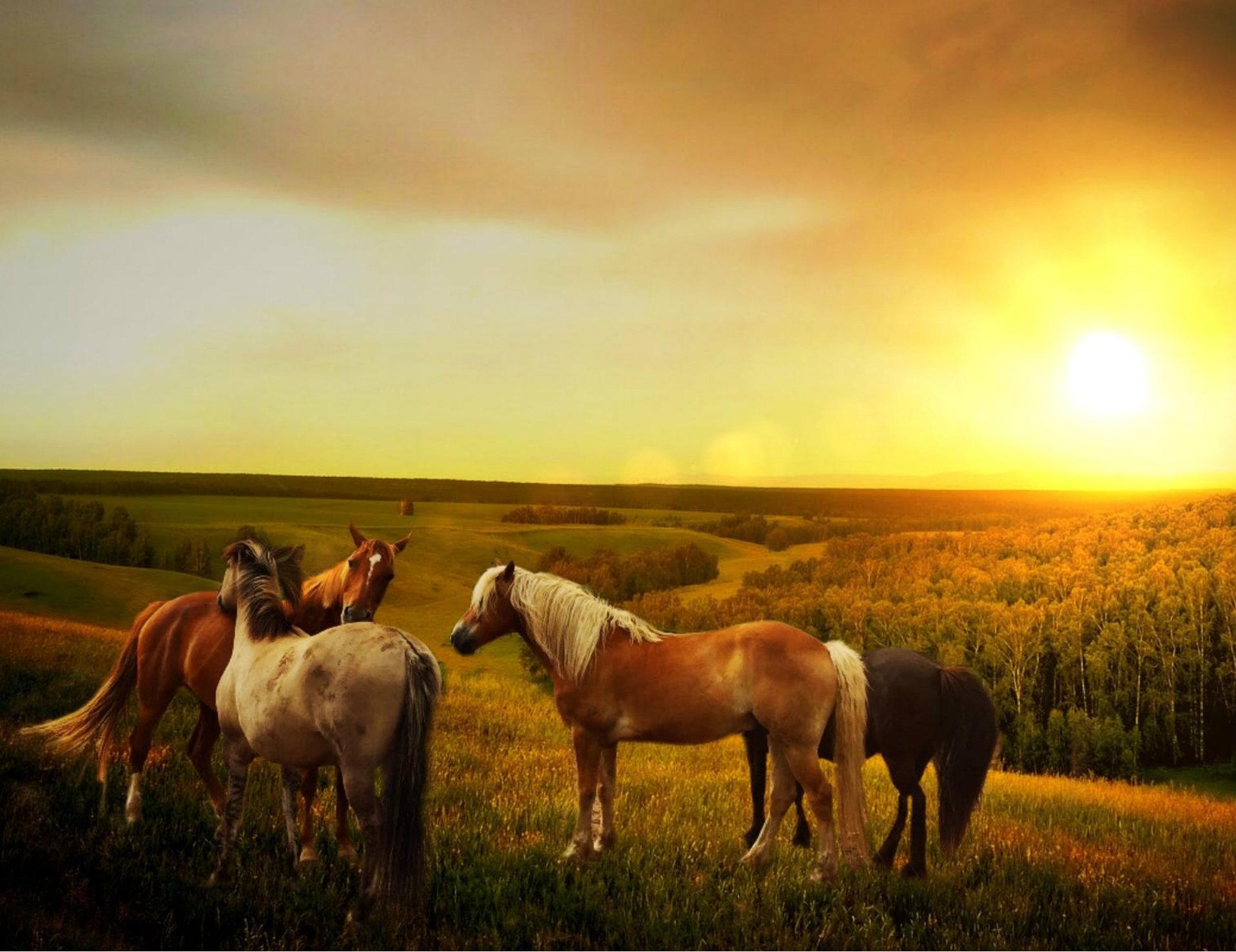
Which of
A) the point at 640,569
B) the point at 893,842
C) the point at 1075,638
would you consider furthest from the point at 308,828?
the point at 1075,638

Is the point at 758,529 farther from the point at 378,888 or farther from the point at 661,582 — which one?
the point at 378,888

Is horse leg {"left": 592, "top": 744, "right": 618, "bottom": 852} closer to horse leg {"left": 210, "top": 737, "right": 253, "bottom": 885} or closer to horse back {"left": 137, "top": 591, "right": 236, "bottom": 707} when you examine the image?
horse leg {"left": 210, "top": 737, "right": 253, "bottom": 885}

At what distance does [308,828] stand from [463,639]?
1753 millimetres

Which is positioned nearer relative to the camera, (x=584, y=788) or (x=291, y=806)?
(x=291, y=806)

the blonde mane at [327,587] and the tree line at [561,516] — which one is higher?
the blonde mane at [327,587]

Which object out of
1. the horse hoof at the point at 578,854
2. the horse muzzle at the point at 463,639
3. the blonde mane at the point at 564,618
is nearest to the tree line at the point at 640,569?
the blonde mane at the point at 564,618

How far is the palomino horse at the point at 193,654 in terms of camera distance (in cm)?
638

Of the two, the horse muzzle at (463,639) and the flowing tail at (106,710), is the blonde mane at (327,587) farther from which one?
the flowing tail at (106,710)

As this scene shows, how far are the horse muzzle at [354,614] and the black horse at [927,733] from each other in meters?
3.14

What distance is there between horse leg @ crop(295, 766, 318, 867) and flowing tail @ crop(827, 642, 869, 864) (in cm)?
379

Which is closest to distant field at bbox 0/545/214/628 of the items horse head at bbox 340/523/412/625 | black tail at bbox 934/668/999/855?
horse head at bbox 340/523/412/625

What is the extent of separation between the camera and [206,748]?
6996 millimetres

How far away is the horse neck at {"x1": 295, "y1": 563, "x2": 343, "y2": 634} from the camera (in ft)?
22.1

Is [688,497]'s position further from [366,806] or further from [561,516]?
[366,806]
